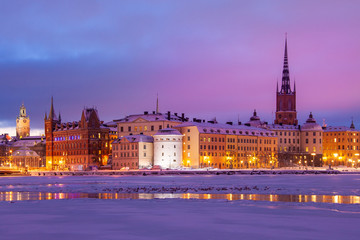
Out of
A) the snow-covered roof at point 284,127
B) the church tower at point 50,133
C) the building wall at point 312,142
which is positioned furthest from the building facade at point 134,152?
the building wall at point 312,142

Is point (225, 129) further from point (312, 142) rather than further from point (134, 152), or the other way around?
point (312, 142)

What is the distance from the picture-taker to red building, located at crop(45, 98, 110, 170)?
135 meters

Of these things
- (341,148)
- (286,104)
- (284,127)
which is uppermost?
(286,104)

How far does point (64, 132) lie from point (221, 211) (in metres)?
127

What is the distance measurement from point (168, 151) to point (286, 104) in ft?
→ 254

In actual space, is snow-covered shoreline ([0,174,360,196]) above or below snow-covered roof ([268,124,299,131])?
below

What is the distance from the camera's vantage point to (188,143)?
384ft

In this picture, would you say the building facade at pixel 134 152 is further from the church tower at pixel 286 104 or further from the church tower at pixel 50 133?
the church tower at pixel 286 104

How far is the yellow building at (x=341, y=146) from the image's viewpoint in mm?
165000

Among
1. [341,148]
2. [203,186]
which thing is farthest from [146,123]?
[203,186]

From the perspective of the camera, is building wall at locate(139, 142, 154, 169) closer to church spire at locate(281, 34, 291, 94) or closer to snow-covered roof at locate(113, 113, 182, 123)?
snow-covered roof at locate(113, 113, 182, 123)

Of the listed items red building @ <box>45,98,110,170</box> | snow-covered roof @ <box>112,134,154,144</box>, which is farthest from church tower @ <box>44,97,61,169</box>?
snow-covered roof @ <box>112,134,154,144</box>

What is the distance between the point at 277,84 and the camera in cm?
18562

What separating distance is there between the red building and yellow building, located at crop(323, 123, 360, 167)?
2853 inches
